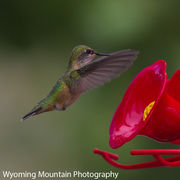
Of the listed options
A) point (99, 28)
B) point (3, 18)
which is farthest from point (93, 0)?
point (3, 18)

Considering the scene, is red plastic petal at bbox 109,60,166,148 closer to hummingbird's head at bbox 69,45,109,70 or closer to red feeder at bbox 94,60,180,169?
red feeder at bbox 94,60,180,169

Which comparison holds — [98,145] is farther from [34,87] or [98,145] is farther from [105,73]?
[105,73]

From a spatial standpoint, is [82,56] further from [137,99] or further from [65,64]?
[65,64]

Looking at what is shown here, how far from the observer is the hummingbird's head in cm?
230

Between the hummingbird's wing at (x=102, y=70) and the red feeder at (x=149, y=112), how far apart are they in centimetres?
10

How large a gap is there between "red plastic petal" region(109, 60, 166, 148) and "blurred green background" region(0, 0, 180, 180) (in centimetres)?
109

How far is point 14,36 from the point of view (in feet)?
12.6

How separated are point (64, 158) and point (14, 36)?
1107mm

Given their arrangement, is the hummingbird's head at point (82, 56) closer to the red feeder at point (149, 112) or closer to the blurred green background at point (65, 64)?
the red feeder at point (149, 112)

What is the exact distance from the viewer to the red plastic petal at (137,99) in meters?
2.02

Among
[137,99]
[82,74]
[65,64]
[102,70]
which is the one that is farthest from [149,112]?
[65,64]

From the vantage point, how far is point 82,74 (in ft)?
7.75

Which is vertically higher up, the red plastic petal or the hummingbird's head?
the hummingbird's head

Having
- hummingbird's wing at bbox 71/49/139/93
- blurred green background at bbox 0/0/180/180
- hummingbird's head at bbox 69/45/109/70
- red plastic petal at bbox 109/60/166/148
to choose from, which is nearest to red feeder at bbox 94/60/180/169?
red plastic petal at bbox 109/60/166/148
